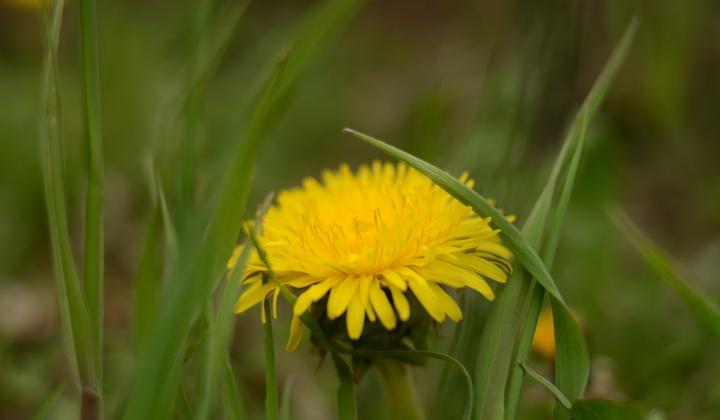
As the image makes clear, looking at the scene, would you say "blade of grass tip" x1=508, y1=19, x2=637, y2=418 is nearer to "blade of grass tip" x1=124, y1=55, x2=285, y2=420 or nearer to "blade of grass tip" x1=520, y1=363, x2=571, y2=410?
"blade of grass tip" x1=520, y1=363, x2=571, y2=410

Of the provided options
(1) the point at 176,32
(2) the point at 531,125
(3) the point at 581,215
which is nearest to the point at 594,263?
(3) the point at 581,215

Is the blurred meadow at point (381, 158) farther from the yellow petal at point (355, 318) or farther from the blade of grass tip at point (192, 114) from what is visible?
the yellow petal at point (355, 318)

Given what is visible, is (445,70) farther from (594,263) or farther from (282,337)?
(282,337)

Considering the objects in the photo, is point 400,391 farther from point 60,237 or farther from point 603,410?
point 60,237

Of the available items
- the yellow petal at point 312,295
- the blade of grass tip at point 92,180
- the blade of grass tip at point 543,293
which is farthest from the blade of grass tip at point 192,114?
the blade of grass tip at point 543,293

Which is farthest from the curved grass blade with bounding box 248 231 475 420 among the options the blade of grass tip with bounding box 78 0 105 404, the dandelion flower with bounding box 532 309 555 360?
the dandelion flower with bounding box 532 309 555 360

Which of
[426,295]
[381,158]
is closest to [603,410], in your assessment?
[426,295]
